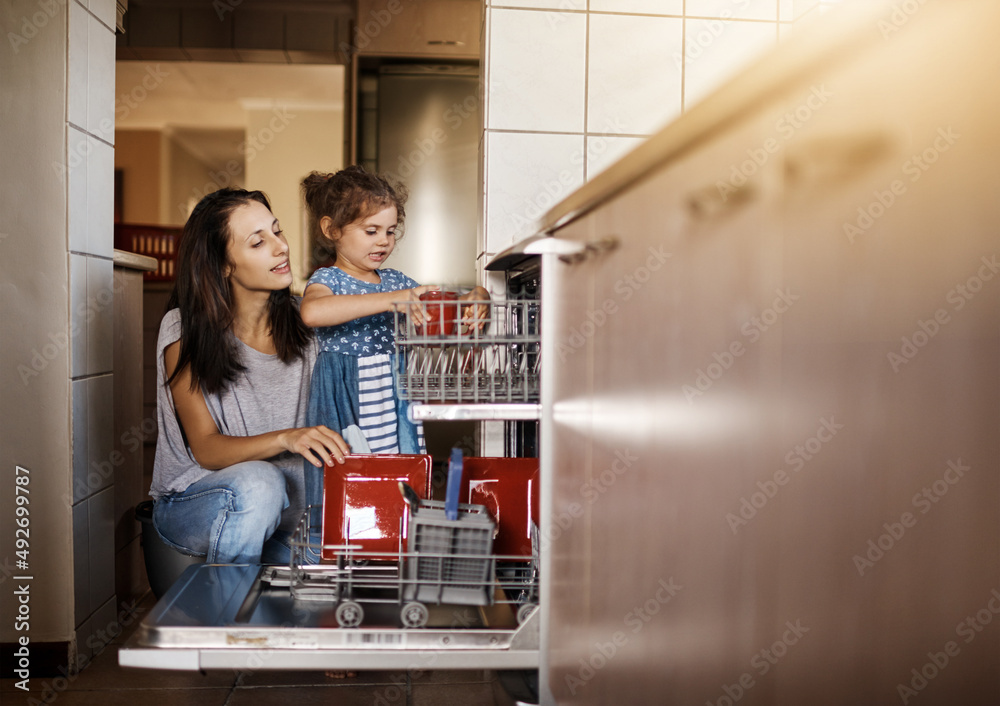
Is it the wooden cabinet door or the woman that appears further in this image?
the woman

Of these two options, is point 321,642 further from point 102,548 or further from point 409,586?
point 102,548

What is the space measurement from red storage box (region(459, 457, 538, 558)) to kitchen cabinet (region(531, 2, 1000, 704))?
Result: 0.61 metres

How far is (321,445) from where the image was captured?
4.50ft

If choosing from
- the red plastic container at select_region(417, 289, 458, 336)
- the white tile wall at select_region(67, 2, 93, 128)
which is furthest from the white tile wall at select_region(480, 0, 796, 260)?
the white tile wall at select_region(67, 2, 93, 128)

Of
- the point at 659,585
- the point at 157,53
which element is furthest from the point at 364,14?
the point at 659,585

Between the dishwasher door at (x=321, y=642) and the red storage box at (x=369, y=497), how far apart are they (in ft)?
0.57

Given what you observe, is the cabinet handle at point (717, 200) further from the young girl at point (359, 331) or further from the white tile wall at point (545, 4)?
the white tile wall at point (545, 4)

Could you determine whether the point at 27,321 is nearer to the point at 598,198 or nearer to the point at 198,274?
the point at 198,274

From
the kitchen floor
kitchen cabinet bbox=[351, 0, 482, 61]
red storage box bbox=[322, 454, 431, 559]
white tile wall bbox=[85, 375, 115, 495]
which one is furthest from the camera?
kitchen cabinet bbox=[351, 0, 482, 61]

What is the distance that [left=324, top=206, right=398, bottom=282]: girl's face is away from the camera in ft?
5.62

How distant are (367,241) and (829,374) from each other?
1360 mm

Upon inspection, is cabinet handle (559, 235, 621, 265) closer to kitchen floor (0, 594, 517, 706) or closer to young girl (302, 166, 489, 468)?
young girl (302, 166, 489, 468)

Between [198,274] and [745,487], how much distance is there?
1435 millimetres

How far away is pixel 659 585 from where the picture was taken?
0.71 m
